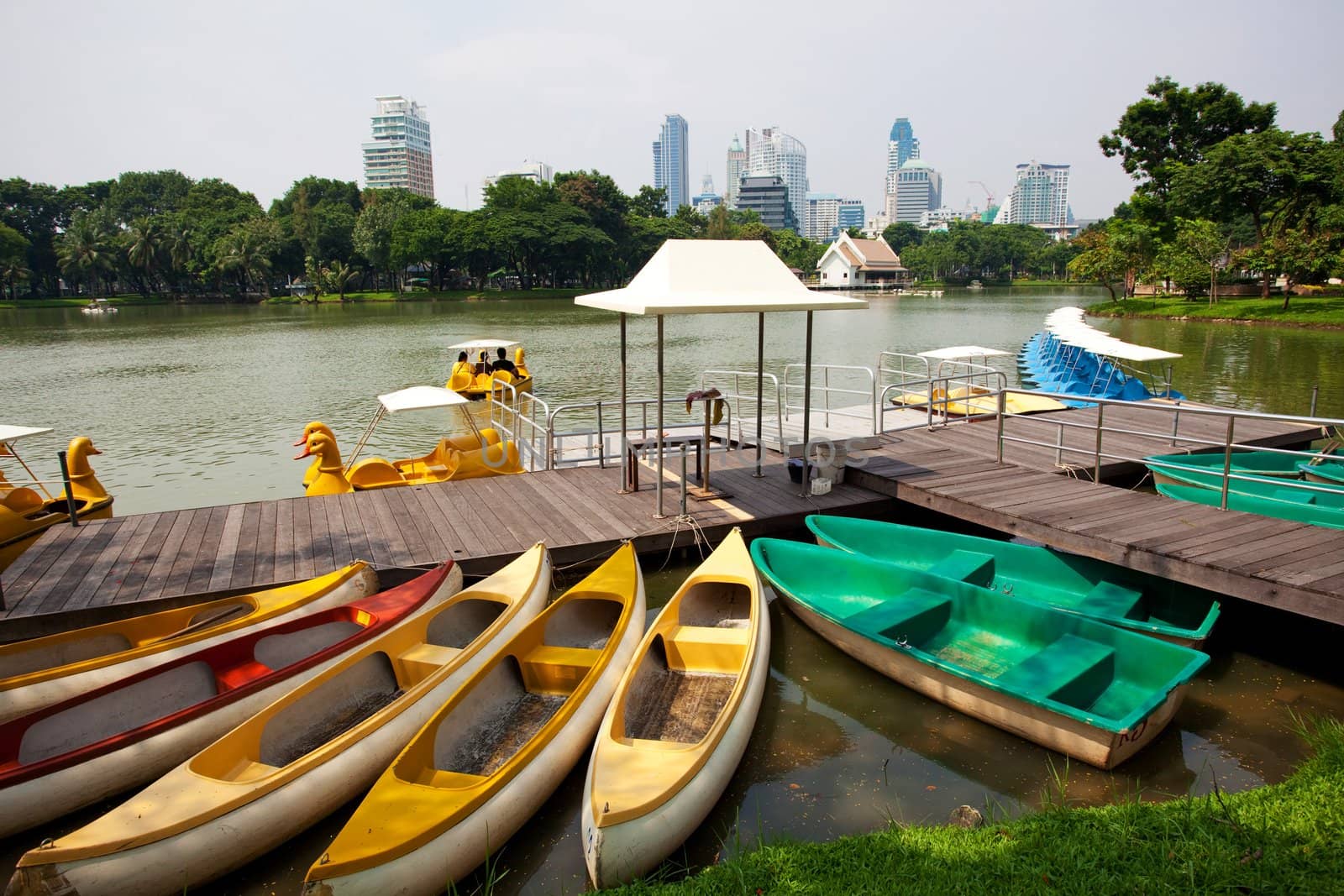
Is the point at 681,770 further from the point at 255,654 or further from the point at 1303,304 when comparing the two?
the point at 1303,304

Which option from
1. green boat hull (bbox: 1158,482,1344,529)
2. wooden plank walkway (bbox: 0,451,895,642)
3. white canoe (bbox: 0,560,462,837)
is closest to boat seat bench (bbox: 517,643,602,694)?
white canoe (bbox: 0,560,462,837)

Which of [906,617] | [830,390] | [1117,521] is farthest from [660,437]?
[830,390]

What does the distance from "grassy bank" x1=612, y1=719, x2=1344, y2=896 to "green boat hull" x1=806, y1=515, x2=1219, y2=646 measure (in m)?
2.46

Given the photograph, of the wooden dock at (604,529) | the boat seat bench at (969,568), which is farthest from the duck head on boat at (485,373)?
the boat seat bench at (969,568)

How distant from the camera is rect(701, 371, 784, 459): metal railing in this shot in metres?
11.9

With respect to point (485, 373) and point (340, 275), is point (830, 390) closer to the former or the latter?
point (485, 373)

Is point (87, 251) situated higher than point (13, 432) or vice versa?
point (87, 251)

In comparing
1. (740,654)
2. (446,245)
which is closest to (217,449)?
(740,654)

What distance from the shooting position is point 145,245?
78.1 meters

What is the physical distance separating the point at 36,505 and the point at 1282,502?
14.1 m

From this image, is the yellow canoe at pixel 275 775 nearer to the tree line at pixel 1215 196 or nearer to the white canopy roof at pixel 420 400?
the white canopy roof at pixel 420 400

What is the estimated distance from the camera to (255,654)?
586 cm

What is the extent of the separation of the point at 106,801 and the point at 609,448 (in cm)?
860

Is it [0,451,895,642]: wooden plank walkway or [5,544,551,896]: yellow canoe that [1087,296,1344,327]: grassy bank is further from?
[5,544,551,896]: yellow canoe
